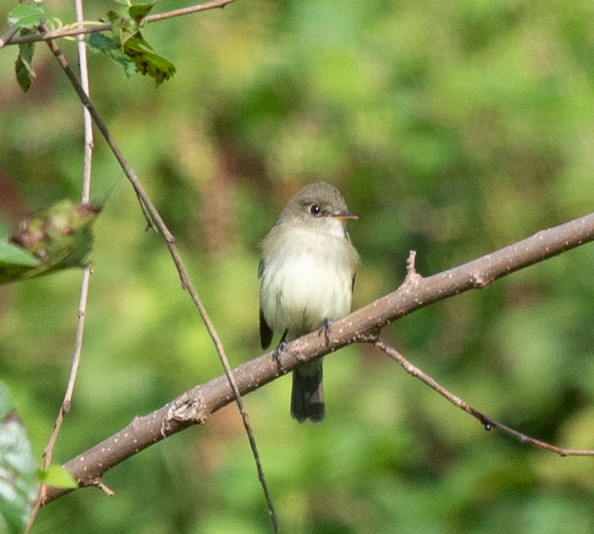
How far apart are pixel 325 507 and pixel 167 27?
2481mm

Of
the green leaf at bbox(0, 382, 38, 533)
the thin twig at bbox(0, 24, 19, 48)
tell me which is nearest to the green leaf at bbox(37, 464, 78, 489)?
the green leaf at bbox(0, 382, 38, 533)

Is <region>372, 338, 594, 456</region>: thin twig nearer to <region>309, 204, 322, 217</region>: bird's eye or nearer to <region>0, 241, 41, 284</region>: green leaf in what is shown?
<region>0, 241, 41, 284</region>: green leaf

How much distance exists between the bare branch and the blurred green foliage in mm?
2641

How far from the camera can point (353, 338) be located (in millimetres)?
2721

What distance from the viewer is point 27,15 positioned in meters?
1.97

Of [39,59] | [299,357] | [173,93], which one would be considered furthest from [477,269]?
[39,59]

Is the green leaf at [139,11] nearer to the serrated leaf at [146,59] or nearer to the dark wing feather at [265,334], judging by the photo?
the serrated leaf at [146,59]

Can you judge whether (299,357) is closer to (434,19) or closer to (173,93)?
(173,93)

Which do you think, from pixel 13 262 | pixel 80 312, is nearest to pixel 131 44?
pixel 80 312

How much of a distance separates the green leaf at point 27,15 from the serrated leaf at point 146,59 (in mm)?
152

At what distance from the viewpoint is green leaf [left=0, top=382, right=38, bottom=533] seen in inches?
57.2

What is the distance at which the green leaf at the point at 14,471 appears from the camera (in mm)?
1452

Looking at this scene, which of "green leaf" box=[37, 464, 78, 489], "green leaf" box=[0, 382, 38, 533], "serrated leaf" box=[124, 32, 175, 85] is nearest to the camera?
"green leaf" box=[0, 382, 38, 533]

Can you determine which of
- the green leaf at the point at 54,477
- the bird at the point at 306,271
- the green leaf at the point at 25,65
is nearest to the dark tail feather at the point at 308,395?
the bird at the point at 306,271
